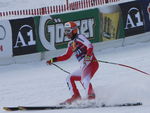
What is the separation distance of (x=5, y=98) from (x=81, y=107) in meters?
2.78

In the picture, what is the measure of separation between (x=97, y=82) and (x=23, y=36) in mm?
4082

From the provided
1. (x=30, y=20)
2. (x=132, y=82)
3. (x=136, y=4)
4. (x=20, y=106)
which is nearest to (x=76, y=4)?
(x=136, y=4)

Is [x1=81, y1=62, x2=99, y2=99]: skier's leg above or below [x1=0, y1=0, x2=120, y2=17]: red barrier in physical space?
below

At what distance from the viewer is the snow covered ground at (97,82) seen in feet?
32.4

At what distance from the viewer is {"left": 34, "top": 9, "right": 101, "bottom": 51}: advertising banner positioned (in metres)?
15.4

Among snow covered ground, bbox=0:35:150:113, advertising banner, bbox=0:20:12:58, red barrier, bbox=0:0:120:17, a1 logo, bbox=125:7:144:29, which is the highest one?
red barrier, bbox=0:0:120:17

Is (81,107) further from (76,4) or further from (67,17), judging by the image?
(76,4)

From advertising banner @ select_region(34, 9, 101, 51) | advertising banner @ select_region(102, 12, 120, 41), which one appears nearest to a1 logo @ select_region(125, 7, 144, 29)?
advertising banner @ select_region(102, 12, 120, 41)

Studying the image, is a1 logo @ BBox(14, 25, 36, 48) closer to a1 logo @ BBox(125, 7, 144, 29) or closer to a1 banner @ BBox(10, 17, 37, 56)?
a1 banner @ BBox(10, 17, 37, 56)

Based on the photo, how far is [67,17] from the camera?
15828 millimetres

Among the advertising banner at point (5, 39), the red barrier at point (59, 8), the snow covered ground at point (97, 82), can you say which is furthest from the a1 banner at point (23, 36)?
the red barrier at point (59, 8)

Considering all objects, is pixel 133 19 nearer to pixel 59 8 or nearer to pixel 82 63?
pixel 59 8

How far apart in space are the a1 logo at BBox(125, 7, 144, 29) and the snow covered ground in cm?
81

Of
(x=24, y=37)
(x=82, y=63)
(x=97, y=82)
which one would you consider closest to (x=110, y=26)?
(x=24, y=37)
